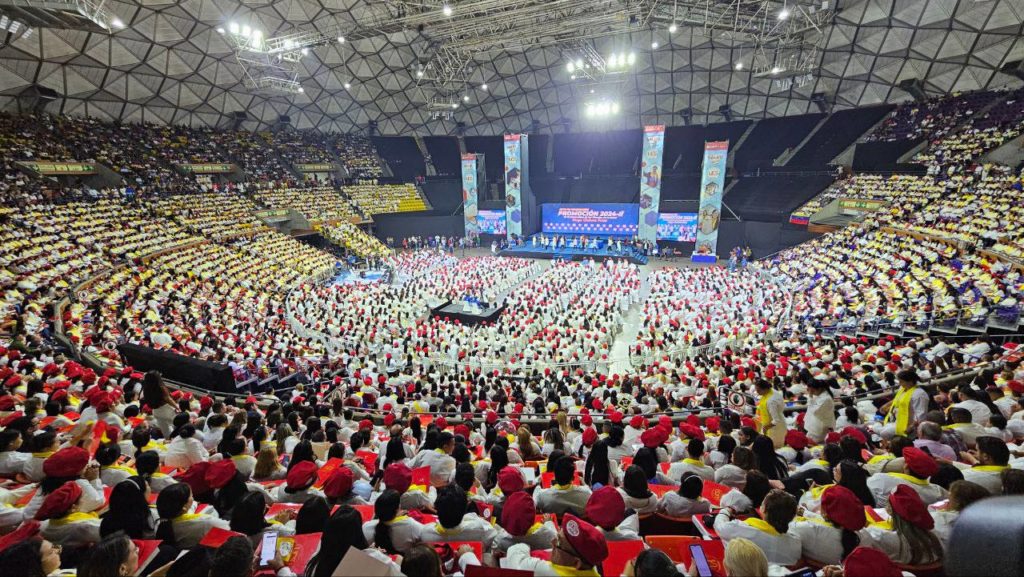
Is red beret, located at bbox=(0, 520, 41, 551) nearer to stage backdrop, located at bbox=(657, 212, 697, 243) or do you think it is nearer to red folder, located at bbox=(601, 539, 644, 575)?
red folder, located at bbox=(601, 539, 644, 575)

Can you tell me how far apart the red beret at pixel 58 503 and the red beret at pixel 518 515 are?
313 centimetres

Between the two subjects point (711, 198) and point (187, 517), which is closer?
point (187, 517)

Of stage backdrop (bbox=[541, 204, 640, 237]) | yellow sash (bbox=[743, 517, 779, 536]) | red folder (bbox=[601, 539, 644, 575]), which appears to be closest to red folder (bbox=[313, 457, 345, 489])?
red folder (bbox=[601, 539, 644, 575])

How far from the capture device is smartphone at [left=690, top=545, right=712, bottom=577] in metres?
2.41

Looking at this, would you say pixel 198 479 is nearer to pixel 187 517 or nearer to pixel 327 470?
pixel 187 517

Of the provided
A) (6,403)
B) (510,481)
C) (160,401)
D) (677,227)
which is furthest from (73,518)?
(677,227)

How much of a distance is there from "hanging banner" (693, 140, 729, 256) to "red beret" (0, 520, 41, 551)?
33921 mm

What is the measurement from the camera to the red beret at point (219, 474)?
3574mm

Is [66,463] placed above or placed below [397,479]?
above

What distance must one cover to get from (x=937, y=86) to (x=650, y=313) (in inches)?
1113

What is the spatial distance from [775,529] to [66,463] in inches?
214

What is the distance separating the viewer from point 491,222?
39.5m

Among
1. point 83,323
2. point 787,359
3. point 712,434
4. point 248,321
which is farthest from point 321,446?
point 248,321

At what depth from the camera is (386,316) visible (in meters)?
18.3
